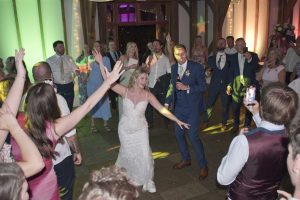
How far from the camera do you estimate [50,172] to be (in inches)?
83.8

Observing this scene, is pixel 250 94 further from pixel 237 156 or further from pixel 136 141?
pixel 136 141

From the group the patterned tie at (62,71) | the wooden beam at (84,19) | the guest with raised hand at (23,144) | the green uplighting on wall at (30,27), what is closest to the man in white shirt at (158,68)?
the patterned tie at (62,71)

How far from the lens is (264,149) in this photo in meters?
1.95

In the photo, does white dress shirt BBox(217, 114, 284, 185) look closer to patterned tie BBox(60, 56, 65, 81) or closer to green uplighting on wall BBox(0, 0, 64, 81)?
patterned tie BBox(60, 56, 65, 81)

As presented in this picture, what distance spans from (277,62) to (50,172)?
13.4 feet

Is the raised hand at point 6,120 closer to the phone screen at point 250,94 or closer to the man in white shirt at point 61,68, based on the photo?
the phone screen at point 250,94

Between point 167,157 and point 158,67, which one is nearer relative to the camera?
point 167,157

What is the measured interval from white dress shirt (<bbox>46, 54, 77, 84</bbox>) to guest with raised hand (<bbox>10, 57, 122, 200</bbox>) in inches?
159

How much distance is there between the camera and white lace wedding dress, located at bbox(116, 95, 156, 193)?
11.9 ft

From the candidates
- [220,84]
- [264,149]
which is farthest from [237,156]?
[220,84]

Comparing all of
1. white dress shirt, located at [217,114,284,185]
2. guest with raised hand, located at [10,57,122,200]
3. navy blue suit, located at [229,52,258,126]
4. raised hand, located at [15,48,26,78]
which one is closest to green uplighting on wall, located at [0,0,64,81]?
navy blue suit, located at [229,52,258,126]

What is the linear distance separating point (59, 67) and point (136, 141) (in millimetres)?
3155

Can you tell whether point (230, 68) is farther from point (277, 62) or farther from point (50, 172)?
point (50, 172)

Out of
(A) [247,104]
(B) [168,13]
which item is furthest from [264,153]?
(B) [168,13]
